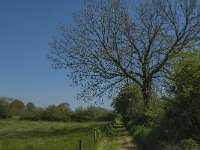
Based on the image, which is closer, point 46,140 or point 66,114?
point 46,140

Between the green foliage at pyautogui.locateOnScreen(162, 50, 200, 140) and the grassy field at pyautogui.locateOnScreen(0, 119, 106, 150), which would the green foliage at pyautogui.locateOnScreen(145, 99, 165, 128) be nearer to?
the green foliage at pyautogui.locateOnScreen(162, 50, 200, 140)

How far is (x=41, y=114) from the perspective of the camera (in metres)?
105

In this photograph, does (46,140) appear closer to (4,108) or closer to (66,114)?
(4,108)

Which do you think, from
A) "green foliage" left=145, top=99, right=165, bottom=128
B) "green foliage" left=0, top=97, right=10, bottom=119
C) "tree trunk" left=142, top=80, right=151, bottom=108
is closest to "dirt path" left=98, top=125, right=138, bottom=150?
"green foliage" left=145, top=99, right=165, bottom=128

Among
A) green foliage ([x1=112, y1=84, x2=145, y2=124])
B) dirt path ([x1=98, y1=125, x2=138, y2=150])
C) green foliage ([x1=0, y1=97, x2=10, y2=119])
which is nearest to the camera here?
dirt path ([x1=98, y1=125, x2=138, y2=150])

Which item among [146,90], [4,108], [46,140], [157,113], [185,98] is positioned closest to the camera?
[185,98]

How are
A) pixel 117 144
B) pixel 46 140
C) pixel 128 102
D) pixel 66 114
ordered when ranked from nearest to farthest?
pixel 117 144 → pixel 46 140 → pixel 128 102 → pixel 66 114

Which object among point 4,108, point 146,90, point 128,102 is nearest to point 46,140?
point 146,90

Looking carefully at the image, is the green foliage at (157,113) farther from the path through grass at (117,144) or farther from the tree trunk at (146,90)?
the tree trunk at (146,90)

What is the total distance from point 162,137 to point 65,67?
901 inches

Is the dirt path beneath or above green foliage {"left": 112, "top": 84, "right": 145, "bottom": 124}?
beneath

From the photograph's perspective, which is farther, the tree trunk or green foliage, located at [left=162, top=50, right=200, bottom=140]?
the tree trunk

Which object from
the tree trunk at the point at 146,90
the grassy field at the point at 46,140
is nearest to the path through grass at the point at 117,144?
the grassy field at the point at 46,140

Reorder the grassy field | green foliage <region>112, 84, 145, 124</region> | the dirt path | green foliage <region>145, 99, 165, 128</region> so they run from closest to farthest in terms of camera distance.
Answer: green foliage <region>145, 99, 165, 128</region>
the grassy field
the dirt path
green foliage <region>112, 84, 145, 124</region>
